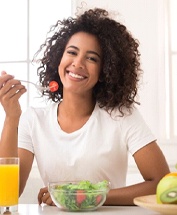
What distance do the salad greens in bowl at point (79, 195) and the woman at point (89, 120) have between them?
0.39 metres

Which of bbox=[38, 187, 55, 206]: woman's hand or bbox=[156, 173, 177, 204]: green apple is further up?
bbox=[156, 173, 177, 204]: green apple

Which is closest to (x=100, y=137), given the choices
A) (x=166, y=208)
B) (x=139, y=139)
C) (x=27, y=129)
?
(x=139, y=139)

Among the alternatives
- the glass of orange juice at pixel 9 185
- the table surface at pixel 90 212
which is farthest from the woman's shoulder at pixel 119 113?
the glass of orange juice at pixel 9 185

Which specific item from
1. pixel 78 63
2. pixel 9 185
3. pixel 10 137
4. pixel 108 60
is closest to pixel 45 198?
pixel 9 185

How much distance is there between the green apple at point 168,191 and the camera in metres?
1.21

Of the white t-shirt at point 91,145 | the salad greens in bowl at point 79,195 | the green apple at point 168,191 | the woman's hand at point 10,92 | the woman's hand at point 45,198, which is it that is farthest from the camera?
the white t-shirt at point 91,145

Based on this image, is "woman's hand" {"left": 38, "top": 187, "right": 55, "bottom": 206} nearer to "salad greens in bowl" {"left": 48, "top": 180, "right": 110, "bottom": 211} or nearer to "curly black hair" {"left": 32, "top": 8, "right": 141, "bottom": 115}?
"salad greens in bowl" {"left": 48, "top": 180, "right": 110, "bottom": 211}

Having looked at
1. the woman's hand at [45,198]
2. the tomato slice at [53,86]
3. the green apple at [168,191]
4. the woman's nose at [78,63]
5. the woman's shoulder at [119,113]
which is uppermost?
the woman's nose at [78,63]

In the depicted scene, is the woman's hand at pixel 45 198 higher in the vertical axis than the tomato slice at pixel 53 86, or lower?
lower

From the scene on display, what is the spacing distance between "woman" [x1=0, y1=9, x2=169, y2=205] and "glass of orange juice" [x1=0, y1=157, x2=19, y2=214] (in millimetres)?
348

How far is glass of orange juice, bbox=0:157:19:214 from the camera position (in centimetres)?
137

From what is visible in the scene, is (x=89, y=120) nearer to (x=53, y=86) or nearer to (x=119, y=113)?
(x=119, y=113)

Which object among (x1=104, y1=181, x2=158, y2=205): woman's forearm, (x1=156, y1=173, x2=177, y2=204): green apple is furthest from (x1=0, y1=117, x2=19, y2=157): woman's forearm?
(x1=156, y1=173, x2=177, y2=204): green apple

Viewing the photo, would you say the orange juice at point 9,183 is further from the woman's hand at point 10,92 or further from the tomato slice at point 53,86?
the tomato slice at point 53,86
